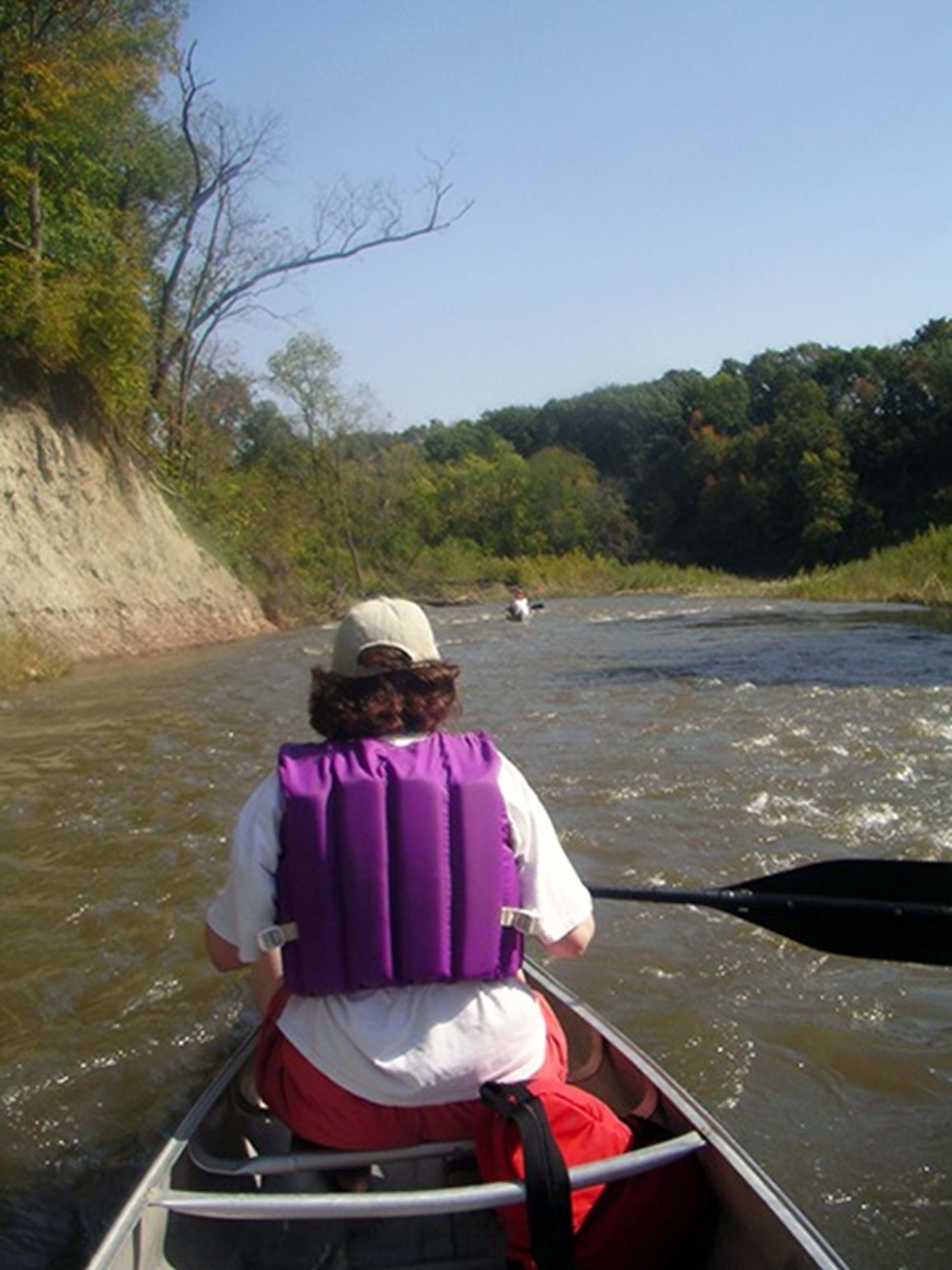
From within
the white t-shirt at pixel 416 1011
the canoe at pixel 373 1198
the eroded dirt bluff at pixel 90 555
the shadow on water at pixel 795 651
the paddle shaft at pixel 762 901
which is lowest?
the shadow on water at pixel 795 651

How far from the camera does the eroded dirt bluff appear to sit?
15570 mm

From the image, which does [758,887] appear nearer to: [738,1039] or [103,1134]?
[738,1039]

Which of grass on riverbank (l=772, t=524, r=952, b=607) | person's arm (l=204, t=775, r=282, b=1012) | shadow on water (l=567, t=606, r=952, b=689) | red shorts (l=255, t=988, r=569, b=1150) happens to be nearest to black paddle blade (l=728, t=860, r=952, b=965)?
red shorts (l=255, t=988, r=569, b=1150)

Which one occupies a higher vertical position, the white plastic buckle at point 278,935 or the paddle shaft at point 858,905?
the white plastic buckle at point 278,935

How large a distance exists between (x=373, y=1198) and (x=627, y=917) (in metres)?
3.05

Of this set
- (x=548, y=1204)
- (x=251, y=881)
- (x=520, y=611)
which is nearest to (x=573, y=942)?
(x=548, y=1204)

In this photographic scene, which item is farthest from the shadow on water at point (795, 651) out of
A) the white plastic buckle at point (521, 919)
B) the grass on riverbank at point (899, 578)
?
the white plastic buckle at point (521, 919)

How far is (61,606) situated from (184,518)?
5.93 m

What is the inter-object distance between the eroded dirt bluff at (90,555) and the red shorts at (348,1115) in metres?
13.4

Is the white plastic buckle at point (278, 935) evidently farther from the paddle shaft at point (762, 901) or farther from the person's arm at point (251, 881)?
the paddle shaft at point (762, 901)

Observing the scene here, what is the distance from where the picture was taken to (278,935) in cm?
223

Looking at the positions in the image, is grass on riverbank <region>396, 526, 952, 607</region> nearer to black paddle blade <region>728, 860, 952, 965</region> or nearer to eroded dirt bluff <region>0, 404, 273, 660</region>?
eroded dirt bluff <region>0, 404, 273, 660</region>

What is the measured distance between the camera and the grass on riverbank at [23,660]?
41.7 ft

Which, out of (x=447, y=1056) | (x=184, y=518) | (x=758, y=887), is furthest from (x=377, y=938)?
(x=184, y=518)
